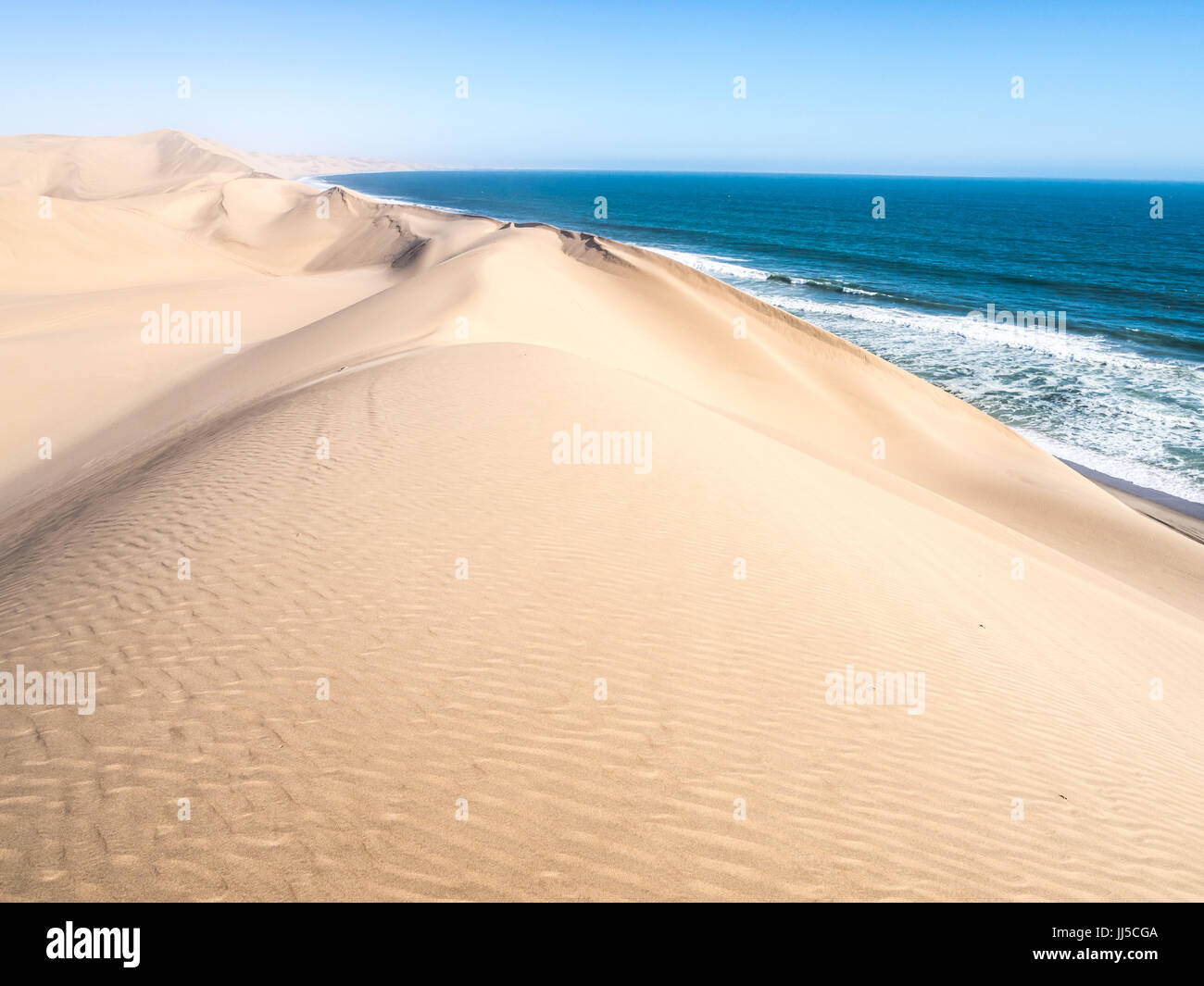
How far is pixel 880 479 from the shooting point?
12.7 meters

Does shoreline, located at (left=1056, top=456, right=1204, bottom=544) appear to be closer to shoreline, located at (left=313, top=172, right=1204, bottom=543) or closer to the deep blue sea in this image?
shoreline, located at (left=313, top=172, right=1204, bottom=543)

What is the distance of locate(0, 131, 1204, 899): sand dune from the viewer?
3.23 m

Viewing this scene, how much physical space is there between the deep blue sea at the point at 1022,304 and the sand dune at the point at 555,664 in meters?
7.78

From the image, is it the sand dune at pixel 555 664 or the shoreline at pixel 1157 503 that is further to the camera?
the shoreline at pixel 1157 503

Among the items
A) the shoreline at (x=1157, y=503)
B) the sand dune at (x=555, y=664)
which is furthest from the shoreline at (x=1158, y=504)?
the sand dune at (x=555, y=664)

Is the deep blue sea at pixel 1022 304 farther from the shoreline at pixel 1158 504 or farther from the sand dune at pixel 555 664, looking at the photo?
the sand dune at pixel 555 664

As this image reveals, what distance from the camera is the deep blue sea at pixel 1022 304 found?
1978 cm

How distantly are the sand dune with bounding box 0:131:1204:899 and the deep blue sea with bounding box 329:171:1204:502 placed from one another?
778 cm

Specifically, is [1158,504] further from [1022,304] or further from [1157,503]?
[1022,304]

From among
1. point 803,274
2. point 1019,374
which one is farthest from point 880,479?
point 803,274

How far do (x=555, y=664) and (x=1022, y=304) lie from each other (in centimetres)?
3810
